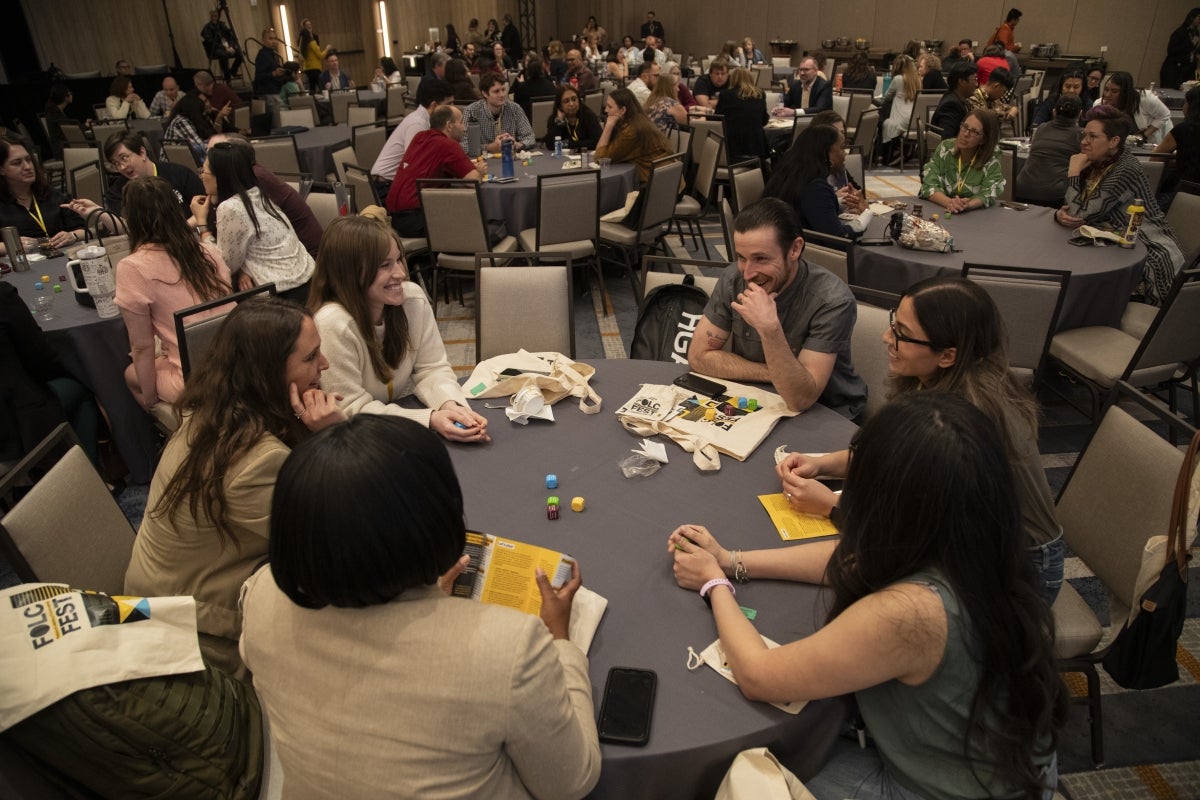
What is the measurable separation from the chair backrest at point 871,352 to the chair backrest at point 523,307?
1128 mm

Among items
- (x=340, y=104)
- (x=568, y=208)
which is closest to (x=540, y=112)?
(x=340, y=104)

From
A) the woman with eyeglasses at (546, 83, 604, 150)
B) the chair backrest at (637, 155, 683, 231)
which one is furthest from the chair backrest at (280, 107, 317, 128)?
the chair backrest at (637, 155, 683, 231)

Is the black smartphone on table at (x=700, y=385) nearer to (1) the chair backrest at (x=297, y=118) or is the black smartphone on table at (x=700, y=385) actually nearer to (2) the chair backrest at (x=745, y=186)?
(2) the chair backrest at (x=745, y=186)

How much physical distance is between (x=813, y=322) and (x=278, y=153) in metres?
5.61

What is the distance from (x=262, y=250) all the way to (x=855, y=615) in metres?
3.46

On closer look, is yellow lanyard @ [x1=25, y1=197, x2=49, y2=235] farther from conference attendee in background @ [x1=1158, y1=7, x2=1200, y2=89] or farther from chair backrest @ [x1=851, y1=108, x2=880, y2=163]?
conference attendee in background @ [x1=1158, y1=7, x2=1200, y2=89]

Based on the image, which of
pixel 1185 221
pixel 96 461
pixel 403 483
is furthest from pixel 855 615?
pixel 1185 221

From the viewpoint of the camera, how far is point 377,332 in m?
2.41

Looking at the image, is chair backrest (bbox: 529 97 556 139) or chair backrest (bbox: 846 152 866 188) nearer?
chair backrest (bbox: 846 152 866 188)

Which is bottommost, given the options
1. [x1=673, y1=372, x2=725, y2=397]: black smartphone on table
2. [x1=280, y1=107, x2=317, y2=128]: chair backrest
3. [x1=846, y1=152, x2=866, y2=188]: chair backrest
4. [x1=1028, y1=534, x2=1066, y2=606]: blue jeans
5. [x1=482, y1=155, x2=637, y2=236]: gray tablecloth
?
[x1=1028, y1=534, x2=1066, y2=606]: blue jeans

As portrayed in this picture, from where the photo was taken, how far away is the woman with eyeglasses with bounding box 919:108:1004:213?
4258 millimetres

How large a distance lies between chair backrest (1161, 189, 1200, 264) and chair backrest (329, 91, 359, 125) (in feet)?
29.2

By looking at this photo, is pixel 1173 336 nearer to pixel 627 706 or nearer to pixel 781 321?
pixel 781 321

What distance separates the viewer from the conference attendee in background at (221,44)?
488 inches
